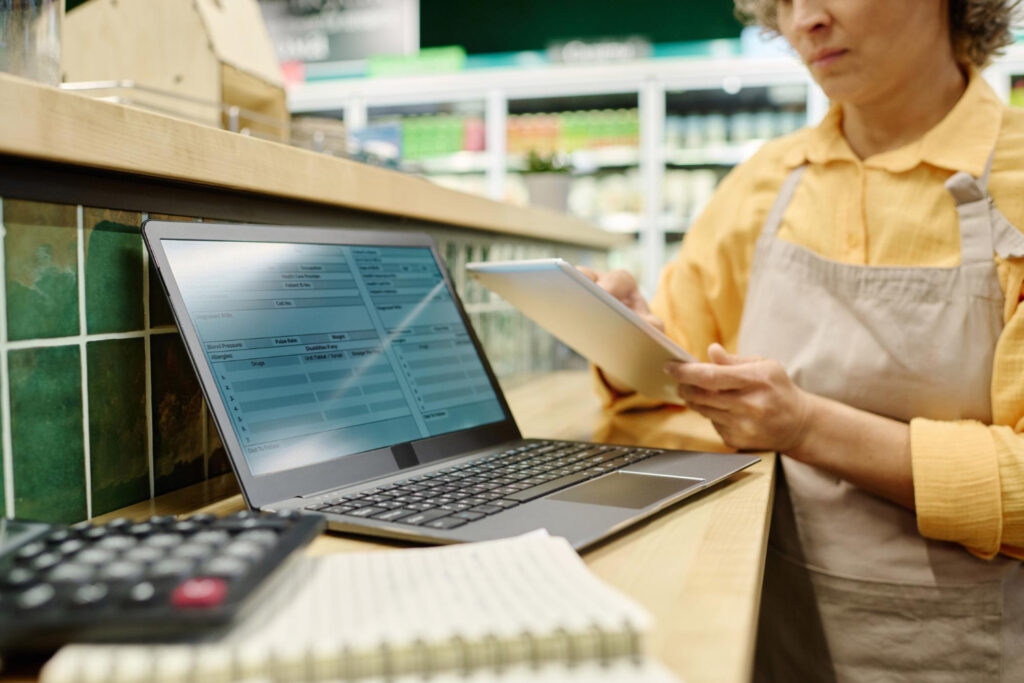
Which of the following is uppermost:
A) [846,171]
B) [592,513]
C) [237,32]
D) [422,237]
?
[237,32]

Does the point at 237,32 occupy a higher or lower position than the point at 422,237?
higher

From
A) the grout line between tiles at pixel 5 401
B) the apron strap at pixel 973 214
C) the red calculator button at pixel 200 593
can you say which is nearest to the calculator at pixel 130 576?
the red calculator button at pixel 200 593

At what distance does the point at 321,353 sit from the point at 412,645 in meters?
0.41

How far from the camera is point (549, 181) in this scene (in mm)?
2209

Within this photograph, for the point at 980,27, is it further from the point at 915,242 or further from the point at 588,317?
the point at 588,317

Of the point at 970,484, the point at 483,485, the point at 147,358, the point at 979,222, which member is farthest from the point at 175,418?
the point at 979,222

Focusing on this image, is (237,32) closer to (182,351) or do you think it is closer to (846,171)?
(182,351)

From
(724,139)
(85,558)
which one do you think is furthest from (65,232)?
(724,139)

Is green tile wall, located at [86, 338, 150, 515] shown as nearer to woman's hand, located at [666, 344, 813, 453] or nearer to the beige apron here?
woman's hand, located at [666, 344, 813, 453]

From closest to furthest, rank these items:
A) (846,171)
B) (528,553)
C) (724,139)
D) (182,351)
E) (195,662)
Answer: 1. (195,662)
2. (528,553)
3. (182,351)
4. (846,171)
5. (724,139)

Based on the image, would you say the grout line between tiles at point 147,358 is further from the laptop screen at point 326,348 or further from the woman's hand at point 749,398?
the woman's hand at point 749,398

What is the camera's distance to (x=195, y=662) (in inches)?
12.5

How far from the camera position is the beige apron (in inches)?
38.3

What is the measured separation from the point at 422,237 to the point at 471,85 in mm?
3652
